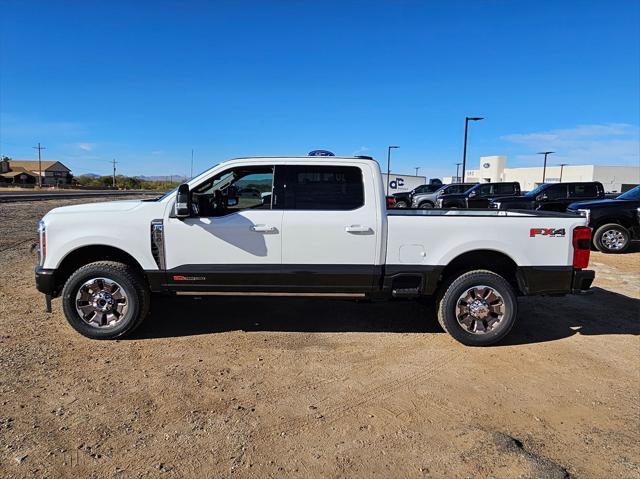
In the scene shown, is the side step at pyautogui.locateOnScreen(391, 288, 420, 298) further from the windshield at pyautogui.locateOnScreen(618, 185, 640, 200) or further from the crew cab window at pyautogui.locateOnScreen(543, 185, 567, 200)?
the crew cab window at pyautogui.locateOnScreen(543, 185, 567, 200)

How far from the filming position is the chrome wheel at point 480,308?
15.8 ft

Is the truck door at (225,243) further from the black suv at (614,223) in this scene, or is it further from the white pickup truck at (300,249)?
the black suv at (614,223)

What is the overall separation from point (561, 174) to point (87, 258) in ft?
265

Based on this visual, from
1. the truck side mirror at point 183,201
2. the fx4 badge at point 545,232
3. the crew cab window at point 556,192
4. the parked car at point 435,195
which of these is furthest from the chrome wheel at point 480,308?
the parked car at point 435,195

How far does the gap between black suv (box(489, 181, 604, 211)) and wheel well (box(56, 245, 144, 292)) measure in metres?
12.9

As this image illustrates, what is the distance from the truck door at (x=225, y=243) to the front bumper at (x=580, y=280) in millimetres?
3121

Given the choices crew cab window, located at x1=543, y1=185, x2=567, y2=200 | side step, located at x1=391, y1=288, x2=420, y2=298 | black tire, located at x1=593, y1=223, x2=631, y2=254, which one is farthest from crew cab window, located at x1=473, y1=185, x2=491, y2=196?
side step, located at x1=391, y1=288, x2=420, y2=298

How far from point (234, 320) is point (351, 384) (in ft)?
6.85

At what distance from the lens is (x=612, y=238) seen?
1134 cm

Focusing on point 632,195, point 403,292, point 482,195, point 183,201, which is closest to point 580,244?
point 403,292

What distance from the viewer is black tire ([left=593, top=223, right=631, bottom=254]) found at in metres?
11.2

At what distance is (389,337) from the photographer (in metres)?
5.09

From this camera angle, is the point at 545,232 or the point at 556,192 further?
the point at 556,192

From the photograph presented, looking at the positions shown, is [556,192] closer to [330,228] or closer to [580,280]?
[580,280]
